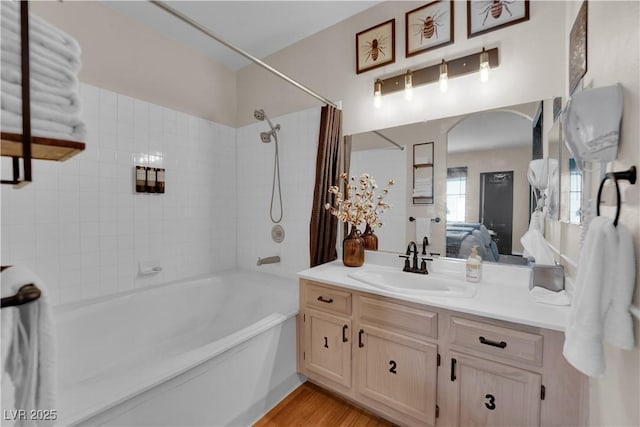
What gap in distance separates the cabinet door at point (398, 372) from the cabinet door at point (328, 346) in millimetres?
87

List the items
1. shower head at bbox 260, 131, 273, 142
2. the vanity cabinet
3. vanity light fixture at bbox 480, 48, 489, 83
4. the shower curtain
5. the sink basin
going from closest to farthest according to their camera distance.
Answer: the vanity cabinet, the sink basin, vanity light fixture at bbox 480, 48, 489, 83, the shower curtain, shower head at bbox 260, 131, 273, 142

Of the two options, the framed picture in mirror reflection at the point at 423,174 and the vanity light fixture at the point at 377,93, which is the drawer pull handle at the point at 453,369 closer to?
the framed picture in mirror reflection at the point at 423,174

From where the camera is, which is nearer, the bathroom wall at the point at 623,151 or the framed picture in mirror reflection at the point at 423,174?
the bathroom wall at the point at 623,151

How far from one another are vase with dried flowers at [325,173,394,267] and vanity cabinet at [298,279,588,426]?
38 cm

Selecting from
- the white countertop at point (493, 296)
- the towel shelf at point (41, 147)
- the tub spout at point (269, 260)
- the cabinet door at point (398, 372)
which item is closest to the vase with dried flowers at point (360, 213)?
the white countertop at point (493, 296)

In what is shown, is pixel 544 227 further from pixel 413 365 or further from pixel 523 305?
pixel 413 365

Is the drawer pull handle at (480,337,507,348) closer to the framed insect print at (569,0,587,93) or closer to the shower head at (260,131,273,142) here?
the framed insect print at (569,0,587,93)

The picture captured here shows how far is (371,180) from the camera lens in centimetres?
202

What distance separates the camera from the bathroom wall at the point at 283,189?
240 centimetres

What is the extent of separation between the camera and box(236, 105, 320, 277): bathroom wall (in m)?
2.40

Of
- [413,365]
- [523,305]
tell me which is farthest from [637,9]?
[413,365]

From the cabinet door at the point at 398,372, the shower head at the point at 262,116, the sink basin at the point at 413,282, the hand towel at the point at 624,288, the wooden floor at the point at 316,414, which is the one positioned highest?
the shower head at the point at 262,116

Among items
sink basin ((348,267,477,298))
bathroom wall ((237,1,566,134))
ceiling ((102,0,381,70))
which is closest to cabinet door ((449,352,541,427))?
sink basin ((348,267,477,298))

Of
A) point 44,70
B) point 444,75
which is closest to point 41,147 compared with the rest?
point 44,70
